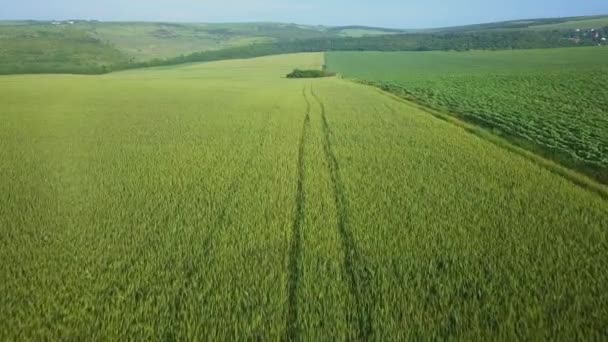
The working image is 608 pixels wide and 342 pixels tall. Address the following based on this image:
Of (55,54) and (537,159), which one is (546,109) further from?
(55,54)

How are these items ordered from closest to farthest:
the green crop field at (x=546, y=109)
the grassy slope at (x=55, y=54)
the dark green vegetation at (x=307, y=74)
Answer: the green crop field at (x=546, y=109), the dark green vegetation at (x=307, y=74), the grassy slope at (x=55, y=54)

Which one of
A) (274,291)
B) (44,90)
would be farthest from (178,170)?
(44,90)

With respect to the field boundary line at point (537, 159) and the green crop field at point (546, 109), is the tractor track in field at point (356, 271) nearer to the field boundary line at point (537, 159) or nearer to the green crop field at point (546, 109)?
the field boundary line at point (537, 159)

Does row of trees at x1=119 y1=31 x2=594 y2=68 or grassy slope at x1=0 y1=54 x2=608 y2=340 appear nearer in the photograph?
grassy slope at x1=0 y1=54 x2=608 y2=340

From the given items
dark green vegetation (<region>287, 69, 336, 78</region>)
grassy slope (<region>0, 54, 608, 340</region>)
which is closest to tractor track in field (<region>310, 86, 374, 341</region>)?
grassy slope (<region>0, 54, 608, 340</region>)

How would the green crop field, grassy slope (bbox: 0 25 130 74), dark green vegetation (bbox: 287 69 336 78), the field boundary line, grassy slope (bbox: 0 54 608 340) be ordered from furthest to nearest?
grassy slope (bbox: 0 25 130 74)
dark green vegetation (bbox: 287 69 336 78)
the green crop field
the field boundary line
grassy slope (bbox: 0 54 608 340)

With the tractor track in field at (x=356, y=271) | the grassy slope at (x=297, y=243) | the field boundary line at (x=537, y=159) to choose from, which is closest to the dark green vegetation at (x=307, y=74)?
the field boundary line at (x=537, y=159)

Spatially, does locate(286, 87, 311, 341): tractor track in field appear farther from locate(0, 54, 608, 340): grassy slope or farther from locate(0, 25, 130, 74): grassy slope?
locate(0, 25, 130, 74): grassy slope

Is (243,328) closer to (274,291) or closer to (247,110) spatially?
(274,291)
